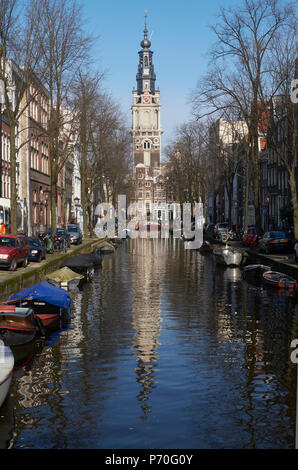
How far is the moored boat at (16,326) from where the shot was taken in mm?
17516

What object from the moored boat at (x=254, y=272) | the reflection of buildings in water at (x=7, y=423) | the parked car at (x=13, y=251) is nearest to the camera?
the reflection of buildings in water at (x=7, y=423)

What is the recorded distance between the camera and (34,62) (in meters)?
39.1

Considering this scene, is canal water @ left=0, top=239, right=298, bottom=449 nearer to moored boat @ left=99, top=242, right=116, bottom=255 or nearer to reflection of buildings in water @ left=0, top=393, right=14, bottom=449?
reflection of buildings in water @ left=0, top=393, right=14, bottom=449

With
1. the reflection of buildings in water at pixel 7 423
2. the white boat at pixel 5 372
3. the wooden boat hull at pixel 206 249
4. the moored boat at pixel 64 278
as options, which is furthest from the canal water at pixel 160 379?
the wooden boat hull at pixel 206 249

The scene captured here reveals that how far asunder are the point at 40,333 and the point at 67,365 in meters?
3.74

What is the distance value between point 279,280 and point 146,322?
10.4 m

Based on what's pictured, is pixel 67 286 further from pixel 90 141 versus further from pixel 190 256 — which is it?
pixel 90 141

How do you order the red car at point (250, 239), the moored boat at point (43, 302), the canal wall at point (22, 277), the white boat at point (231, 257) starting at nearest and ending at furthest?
the moored boat at point (43, 302)
the canal wall at point (22, 277)
the white boat at point (231, 257)
the red car at point (250, 239)

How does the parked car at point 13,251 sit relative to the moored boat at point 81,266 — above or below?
above

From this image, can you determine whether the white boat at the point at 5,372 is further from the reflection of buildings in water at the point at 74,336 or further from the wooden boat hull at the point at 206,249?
the wooden boat hull at the point at 206,249

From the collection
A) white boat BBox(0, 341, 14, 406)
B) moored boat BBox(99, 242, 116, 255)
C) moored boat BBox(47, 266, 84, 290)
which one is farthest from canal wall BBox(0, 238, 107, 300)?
moored boat BBox(99, 242, 116, 255)

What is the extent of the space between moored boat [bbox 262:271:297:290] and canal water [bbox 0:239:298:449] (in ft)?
9.18

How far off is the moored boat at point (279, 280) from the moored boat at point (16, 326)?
14951mm
